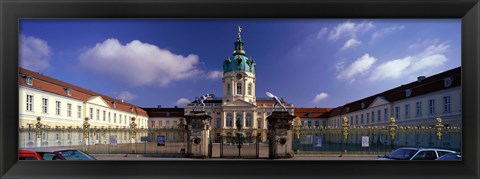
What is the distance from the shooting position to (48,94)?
18016mm

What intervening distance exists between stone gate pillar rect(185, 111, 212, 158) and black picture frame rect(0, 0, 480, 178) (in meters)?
6.65

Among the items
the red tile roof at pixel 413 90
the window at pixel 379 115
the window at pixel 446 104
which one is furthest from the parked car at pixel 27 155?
the window at pixel 379 115

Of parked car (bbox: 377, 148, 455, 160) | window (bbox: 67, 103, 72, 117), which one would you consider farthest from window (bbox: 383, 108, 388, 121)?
window (bbox: 67, 103, 72, 117)

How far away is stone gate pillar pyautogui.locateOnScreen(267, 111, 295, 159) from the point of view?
11.4 m

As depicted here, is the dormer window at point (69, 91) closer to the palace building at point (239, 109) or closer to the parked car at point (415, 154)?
the parked car at point (415, 154)

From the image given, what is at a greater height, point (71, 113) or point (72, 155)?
point (71, 113)

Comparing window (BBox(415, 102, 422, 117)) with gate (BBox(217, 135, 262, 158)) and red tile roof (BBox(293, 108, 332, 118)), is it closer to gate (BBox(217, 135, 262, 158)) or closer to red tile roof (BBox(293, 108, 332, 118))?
gate (BBox(217, 135, 262, 158))

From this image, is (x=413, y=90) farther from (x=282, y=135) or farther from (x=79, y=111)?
(x=79, y=111)

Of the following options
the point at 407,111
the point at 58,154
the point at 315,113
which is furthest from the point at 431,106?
the point at 58,154
